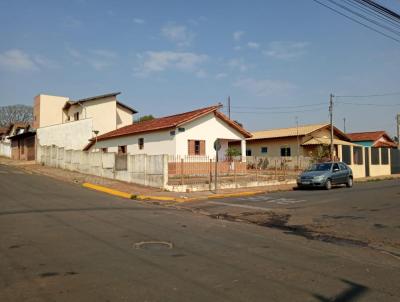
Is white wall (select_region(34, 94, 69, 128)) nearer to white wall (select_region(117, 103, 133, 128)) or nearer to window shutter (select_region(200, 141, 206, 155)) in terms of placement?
white wall (select_region(117, 103, 133, 128))

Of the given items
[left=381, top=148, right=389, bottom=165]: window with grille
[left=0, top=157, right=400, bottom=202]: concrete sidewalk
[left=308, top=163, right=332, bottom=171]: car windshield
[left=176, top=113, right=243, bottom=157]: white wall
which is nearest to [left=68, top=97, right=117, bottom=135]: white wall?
[left=0, top=157, right=400, bottom=202]: concrete sidewalk

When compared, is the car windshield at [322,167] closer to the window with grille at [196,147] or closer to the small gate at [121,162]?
the window with grille at [196,147]

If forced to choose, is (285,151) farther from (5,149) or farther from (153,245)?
(5,149)

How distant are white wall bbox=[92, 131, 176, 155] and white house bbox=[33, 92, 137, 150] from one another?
13.4ft

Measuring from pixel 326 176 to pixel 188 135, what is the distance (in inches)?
397

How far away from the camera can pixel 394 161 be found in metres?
41.9

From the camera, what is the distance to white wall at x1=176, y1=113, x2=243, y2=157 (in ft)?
91.2

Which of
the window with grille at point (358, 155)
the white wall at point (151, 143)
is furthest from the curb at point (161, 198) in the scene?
the window with grille at point (358, 155)

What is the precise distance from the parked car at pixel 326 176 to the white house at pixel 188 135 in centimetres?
809

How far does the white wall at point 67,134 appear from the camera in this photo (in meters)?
40.1

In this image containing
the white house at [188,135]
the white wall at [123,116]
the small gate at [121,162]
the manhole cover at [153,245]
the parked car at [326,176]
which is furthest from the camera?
the white wall at [123,116]

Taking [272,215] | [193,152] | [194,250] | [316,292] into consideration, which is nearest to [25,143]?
[193,152]

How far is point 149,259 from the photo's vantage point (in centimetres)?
709

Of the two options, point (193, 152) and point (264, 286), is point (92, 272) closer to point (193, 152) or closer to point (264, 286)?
point (264, 286)
